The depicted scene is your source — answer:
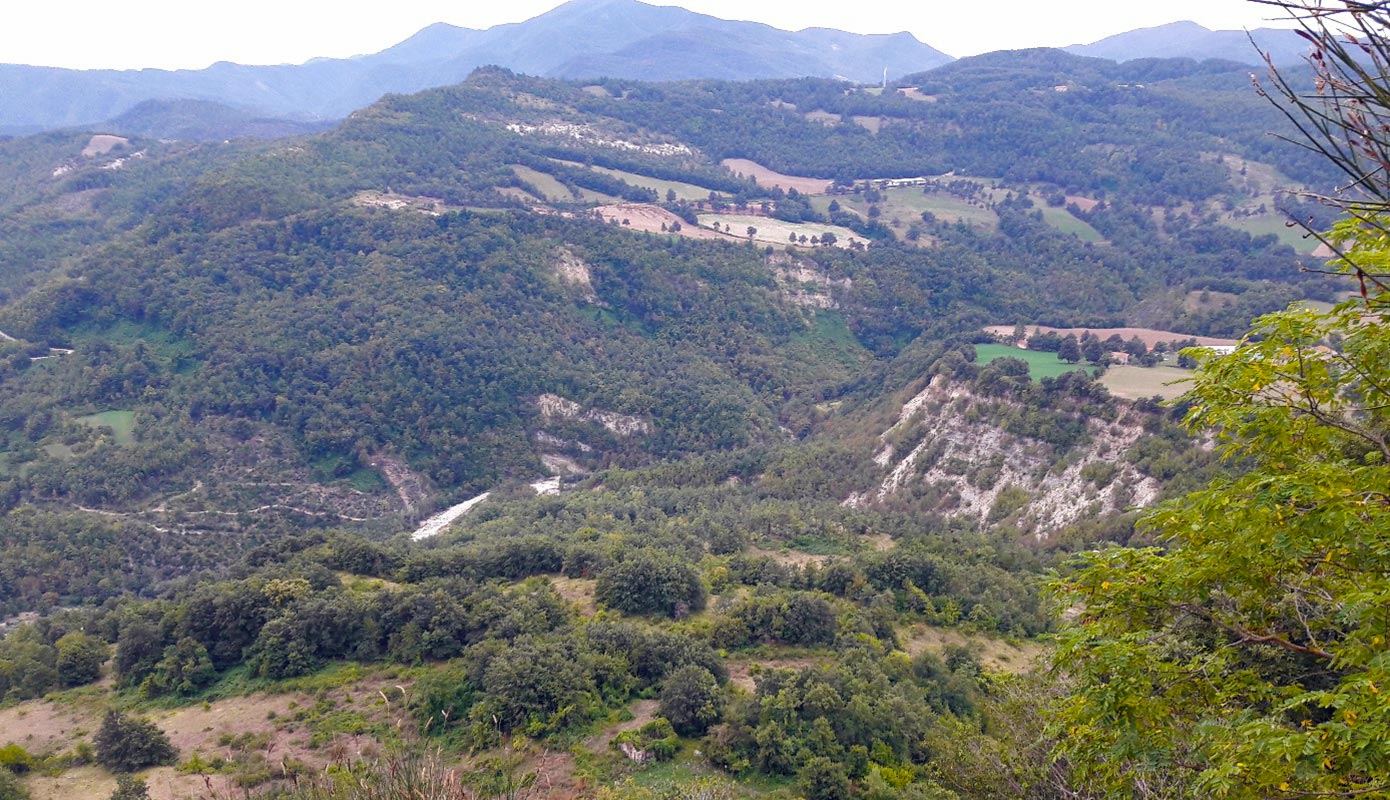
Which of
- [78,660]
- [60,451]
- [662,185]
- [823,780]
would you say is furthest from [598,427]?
[662,185]

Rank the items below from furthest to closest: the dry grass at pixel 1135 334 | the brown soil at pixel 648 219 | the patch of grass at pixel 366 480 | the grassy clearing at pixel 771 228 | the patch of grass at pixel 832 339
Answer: the grassy clearing at pixel 771 228, the brown soil at pixel 648 219, the patch of grass at pixel 832 339, the dry grass at pixel 1135 334, the patch of grass at pixel 366 480

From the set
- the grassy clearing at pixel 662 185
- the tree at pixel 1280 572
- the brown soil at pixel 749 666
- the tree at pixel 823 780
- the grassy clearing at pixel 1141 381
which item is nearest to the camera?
the tree at pixel 1280 572

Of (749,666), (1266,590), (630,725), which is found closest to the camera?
(1266,590)

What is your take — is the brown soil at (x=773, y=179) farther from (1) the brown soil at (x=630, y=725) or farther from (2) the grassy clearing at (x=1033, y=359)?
(1) the brown soil at (x=630, y=725)

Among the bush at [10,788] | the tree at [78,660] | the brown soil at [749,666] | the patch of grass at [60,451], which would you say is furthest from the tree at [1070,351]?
the patch of grass at [60,451]

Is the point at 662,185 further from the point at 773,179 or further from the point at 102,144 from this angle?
the point at 102,144

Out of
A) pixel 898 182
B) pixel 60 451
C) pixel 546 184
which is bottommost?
pixel 60 451

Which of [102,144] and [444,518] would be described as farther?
[102,144]
